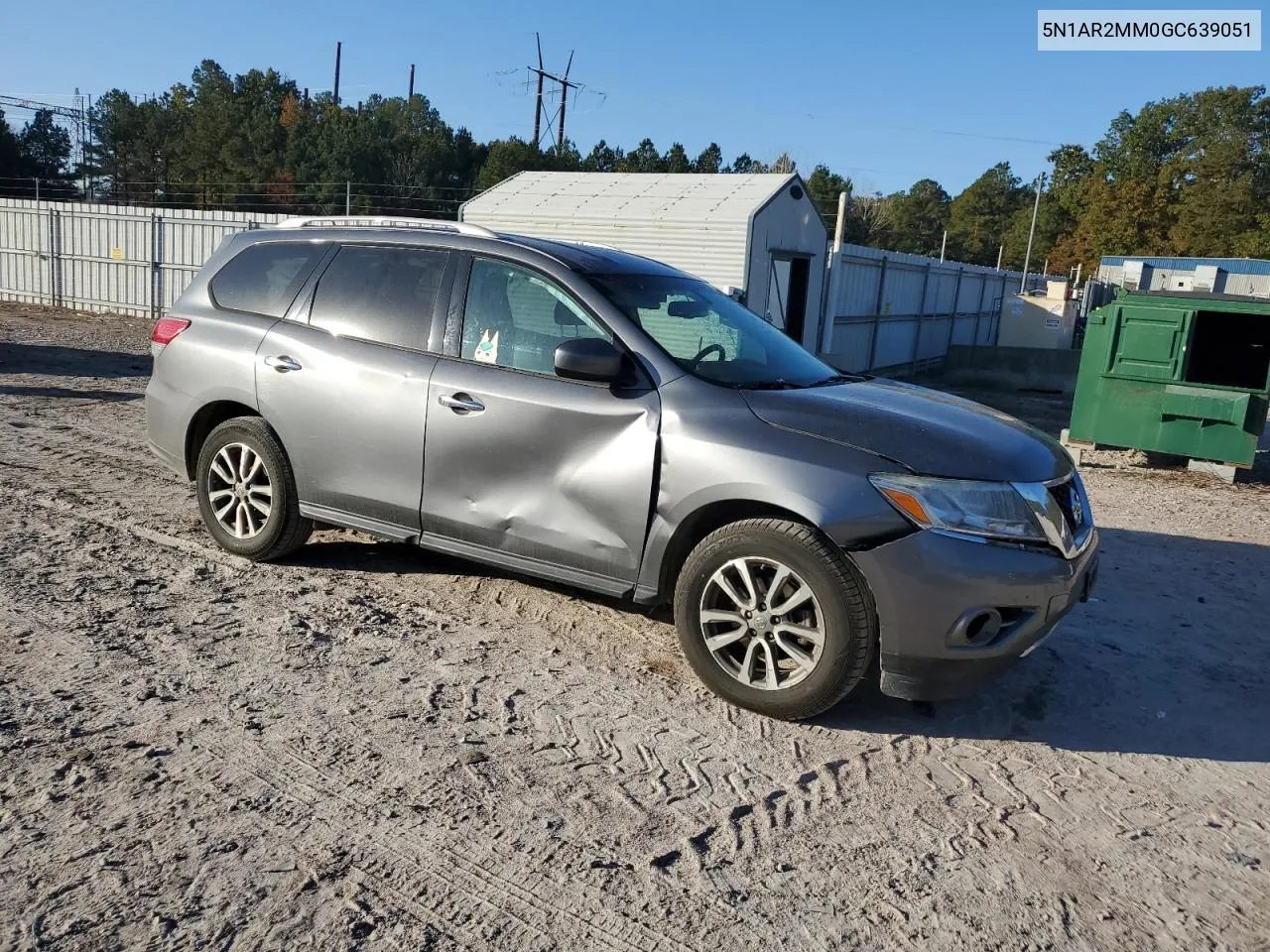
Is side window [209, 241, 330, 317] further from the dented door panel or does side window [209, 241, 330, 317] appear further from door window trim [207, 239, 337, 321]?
the dented door panel

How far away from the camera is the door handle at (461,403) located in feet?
15.1

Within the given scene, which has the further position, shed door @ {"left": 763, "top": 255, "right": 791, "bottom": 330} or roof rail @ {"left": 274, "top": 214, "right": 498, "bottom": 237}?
shed door @ {"left": 763, "top": 255, "right": 791, "bottom": 330}

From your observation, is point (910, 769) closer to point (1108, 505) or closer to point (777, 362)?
point (777, 362)

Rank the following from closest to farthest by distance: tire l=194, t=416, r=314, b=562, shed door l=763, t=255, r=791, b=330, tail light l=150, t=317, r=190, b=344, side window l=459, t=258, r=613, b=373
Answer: side window l=459, t=258, r=613, b=373 → tire l=194, t=416, r=314, b=562 → tail light l=150, t=317, r=190, b=344 → shed door l=763, t=255, r=791, b=330

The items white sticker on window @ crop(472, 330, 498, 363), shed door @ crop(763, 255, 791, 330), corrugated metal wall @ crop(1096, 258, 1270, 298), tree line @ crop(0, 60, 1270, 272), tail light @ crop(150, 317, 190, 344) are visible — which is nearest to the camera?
white sticker on window @ crop(472, 330, 498, 363)

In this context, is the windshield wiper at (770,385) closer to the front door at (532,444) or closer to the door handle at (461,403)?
the front door at (532,444)

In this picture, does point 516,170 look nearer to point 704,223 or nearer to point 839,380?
point 704,223

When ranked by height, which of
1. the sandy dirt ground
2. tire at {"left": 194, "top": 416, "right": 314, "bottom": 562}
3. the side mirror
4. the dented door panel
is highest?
the side mirror

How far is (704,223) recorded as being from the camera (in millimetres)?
15469

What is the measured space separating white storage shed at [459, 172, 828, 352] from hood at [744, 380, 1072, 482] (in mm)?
10778

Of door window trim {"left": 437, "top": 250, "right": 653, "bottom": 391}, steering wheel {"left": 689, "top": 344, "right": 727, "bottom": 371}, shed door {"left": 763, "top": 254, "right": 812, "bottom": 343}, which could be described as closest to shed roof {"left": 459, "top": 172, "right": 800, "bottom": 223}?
shed door {"left": 763, "top": 254, "right": 812, "bottom": 343}

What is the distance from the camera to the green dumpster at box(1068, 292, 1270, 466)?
10.0 m

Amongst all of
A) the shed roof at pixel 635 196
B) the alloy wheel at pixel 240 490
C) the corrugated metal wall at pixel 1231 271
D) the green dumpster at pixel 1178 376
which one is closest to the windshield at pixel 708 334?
the alloy wheel at pixel 240 490

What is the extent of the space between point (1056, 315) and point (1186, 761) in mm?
25903
